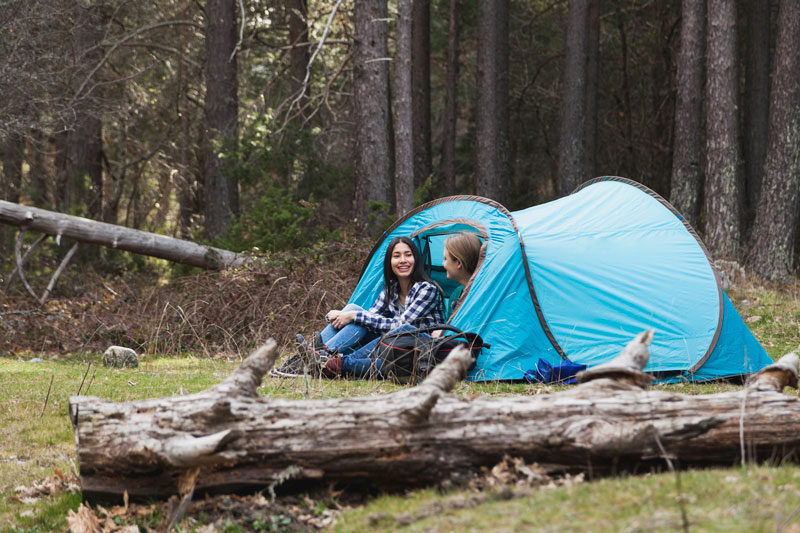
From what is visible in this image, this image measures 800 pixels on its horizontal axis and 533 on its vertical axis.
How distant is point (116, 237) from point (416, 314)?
6757 mm

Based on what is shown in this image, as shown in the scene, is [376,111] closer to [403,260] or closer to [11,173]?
[403,260]

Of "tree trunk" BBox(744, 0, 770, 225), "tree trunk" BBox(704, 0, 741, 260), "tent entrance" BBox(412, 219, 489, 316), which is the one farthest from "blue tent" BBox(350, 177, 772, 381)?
"tree trunk" BBox(744, 0, 770, 225)

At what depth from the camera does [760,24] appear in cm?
1605

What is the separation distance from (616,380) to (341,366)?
3.27m

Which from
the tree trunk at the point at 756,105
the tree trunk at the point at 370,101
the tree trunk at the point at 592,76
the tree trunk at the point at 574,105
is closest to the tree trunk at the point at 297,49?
the tree trunk at the point at 574,105

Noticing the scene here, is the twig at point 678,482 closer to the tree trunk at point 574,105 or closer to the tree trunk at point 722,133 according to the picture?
the tree trunk at point 722,133

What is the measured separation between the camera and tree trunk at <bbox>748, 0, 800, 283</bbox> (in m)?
12.5

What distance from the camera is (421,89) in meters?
19.4

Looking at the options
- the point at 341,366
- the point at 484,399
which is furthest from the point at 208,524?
the point at 341,366

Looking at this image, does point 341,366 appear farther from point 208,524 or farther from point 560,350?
point 208,524

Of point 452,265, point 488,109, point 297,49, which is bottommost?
point 452,265

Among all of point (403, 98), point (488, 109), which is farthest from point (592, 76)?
point (403, 98)

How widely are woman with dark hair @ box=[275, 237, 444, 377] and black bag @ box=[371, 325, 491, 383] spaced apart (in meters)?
0.17

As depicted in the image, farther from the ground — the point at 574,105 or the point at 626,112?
the point at 626,112
